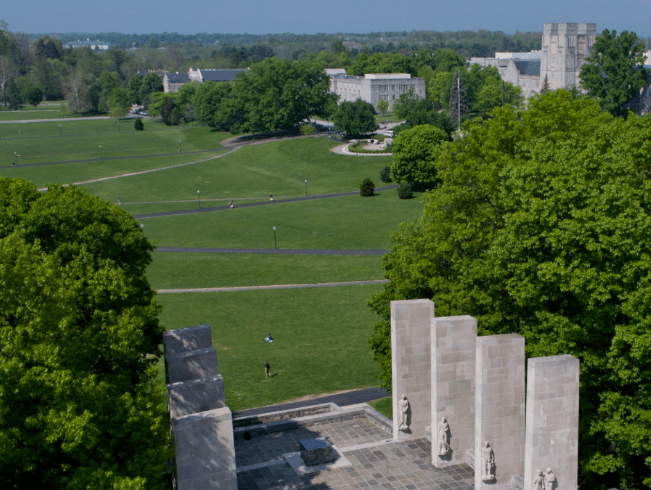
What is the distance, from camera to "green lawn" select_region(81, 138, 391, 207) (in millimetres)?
111938

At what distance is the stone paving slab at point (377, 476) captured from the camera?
91.4 feet

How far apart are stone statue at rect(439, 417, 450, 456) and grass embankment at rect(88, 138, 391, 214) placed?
76886 millimetres

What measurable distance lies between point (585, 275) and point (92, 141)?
153 m

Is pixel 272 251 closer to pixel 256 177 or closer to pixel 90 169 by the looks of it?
pixel 256 177

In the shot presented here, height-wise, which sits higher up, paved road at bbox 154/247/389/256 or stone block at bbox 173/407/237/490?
stone block at bbox 173/407/237/490

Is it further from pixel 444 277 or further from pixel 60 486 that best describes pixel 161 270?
pixel 60 486

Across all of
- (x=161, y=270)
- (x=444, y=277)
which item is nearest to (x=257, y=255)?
(x=161, y=270)

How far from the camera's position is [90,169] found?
13138 cm

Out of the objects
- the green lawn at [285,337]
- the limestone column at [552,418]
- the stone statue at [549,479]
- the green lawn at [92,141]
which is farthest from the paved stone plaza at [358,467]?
the green lawn at [92,141]

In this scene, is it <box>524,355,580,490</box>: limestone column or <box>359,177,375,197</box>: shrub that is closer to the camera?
<box>524,355,580,490</box>: limestone column

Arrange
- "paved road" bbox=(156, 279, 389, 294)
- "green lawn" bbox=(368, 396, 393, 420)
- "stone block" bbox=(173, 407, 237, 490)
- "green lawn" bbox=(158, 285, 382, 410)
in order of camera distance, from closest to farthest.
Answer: "stone block" bbox=(173, 407, 237, 490)
"green lawn" bbox=(368, 396, 393, 420)
"green lawn" bbox=(158, 285, 382, 410)
"paved road" bbox=(156, 279, 389, 294)

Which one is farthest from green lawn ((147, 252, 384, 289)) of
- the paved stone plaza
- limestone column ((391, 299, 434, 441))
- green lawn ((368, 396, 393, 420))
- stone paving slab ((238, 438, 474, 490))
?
stone paving slab ((238, 438, 474, 490))

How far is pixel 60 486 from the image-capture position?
20344 mm

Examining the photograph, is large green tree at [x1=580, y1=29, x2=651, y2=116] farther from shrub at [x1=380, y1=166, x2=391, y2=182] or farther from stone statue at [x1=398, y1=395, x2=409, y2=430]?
stone statue at [x1=398, y1=395, x2=409, y2=430]
